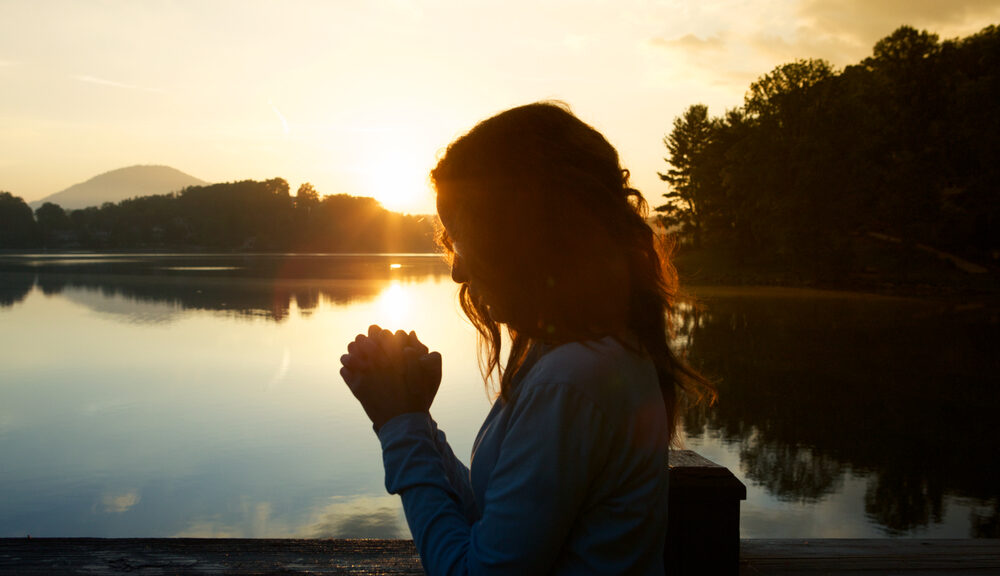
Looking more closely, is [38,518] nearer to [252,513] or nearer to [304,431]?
[252,513]

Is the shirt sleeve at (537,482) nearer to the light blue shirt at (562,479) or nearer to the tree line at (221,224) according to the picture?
the light blue shirt at (562,479)

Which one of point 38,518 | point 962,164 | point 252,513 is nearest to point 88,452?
point 38,518

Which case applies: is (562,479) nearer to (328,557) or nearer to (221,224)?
(328,557)

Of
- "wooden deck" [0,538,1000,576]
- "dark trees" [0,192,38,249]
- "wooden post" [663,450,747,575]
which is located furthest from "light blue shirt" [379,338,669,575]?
"dark trees" [0,192,38,249]

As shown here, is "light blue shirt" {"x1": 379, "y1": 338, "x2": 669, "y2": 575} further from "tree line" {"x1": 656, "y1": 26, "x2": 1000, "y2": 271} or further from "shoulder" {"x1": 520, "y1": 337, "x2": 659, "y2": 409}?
"tree line" {"x1": 656, "y1": 26, "x2": 1000, "y2": 271}

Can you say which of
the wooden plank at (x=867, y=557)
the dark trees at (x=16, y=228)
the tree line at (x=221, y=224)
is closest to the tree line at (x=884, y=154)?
the wooden plank at (x=867, y=557)

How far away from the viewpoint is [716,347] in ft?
40.1

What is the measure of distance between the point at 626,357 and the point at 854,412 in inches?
323

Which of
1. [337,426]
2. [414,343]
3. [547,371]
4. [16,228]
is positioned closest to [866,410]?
[337,426]

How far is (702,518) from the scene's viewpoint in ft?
5.65

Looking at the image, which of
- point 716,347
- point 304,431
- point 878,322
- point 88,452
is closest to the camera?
point 88,452

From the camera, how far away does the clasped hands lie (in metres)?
1.10

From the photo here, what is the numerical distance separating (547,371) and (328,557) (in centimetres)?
159

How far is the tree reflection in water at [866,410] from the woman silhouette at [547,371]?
1.19 m
